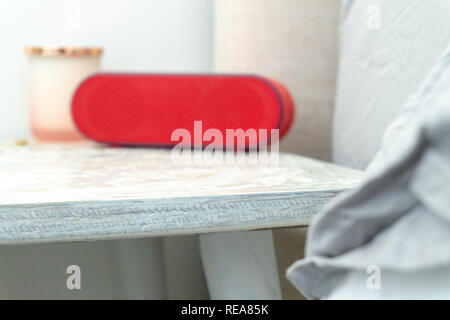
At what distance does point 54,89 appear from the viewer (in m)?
1.01

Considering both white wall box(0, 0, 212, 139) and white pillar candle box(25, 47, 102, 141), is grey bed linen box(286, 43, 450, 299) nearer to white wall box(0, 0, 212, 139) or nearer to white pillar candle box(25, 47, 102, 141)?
white pillar candle box(25, 47, 102, 141)

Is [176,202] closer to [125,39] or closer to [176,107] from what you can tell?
[176,107]

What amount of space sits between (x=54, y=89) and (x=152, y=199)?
23.4 inches

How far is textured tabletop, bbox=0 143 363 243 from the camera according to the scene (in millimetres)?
451

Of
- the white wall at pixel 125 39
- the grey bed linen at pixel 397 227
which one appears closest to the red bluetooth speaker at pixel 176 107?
the white wall at pixel 125 39

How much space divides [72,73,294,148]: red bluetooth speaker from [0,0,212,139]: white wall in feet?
0.90

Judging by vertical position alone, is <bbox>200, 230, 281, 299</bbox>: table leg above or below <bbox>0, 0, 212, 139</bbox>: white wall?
below

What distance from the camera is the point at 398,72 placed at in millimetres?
690

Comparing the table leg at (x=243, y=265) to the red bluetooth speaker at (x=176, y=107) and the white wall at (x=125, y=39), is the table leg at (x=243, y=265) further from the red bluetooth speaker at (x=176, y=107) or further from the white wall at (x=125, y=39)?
the white wall at (x=125, y=39)

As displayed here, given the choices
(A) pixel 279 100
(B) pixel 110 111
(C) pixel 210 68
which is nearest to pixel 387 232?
(A) pixel 279 100

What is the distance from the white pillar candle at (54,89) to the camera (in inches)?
39.5

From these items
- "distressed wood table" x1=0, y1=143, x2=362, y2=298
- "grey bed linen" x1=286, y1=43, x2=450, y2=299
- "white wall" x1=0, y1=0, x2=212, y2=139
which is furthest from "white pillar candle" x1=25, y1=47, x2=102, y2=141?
"grey bed linen" x1=286, y1=43, x2=450, y2=299

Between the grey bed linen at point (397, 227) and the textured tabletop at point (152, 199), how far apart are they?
5.7 inches

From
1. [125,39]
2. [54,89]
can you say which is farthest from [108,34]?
[54,89]
